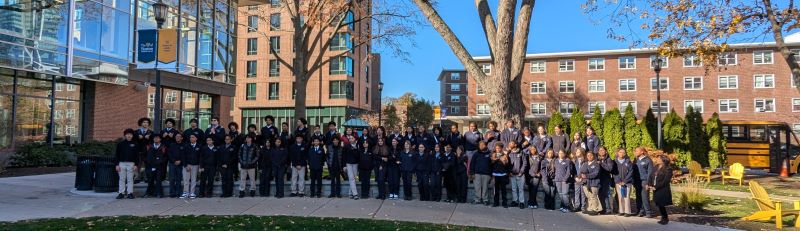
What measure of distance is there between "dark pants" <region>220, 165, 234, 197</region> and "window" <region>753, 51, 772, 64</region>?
54934 millimetres

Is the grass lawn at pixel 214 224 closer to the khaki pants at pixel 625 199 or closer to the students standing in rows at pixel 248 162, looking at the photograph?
the students standing in rows at pixel 248 162

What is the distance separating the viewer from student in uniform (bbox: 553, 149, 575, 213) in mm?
10594

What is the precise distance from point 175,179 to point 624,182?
30.6 feet

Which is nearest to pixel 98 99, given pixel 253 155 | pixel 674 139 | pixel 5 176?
pixel 5 176

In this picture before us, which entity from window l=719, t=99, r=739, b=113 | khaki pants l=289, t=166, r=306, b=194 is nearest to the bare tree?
khaki pants l=289, t=166, r=306, b=194

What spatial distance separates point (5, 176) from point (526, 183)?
14.3 meters

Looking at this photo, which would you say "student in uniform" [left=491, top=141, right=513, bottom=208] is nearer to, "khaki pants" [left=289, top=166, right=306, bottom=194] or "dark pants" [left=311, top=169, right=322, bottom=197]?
"dark pants" [left=311, top=169, right=322, bottom=197]

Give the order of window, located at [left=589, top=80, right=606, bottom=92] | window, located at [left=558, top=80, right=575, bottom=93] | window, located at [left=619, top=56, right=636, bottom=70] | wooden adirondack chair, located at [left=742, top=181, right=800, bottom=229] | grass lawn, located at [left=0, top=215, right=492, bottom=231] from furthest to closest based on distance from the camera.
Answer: window, located at [left=558, top=80, right=575, bottom=93] → window, located at [left=589, top=80, right=606, bottom=92] → window, located at [left=619, top=56, right=636, bottom=70] → wooden adirondack chair, located at [left=742, top=181, right=800, bottom=229] → grass lawn, located at [left=0, top=215, right=492, bottom=231]

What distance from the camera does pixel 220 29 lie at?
28.4 m

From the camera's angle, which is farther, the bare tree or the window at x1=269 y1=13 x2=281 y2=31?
the window at x1=269 y1=13 x2=281 y2=31

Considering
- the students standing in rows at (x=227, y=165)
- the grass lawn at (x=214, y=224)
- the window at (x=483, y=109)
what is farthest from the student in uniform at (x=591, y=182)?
the window at (x=483, y=109)

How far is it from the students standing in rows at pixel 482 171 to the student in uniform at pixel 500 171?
0.15m

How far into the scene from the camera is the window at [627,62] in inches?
2184

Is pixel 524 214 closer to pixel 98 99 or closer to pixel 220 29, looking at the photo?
pixel 98 99
